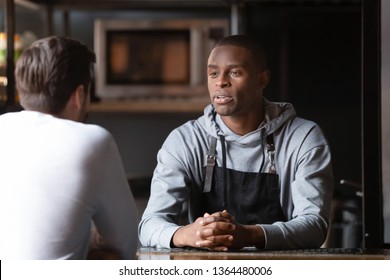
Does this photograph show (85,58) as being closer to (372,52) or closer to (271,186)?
(271,186)

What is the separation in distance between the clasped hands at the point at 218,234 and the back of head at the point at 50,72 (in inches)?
11.8

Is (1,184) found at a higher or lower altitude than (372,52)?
lower

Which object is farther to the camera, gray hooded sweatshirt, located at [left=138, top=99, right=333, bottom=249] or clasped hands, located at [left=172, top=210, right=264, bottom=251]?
gray hooded sweatshirt, located at [left=138, top=99, right=333, bottom=249]

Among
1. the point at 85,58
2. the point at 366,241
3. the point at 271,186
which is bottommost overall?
Answer: the point at 366,241

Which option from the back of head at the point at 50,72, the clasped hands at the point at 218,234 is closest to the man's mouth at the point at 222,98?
the clasped hands at the point at 218,234

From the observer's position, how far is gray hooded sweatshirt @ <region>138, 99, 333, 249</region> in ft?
4.19

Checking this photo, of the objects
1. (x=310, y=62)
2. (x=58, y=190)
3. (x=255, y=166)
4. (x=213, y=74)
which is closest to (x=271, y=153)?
(x=255, y=166)

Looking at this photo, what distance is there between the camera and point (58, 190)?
37.1 inches

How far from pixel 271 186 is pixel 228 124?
0.41 feet

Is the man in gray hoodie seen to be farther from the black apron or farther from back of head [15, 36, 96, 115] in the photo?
back of head [15, 36, 96, 115]

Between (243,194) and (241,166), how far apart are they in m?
0.04

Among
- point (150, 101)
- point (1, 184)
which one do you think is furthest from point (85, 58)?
point (150, 101)

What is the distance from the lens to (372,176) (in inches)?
54.7

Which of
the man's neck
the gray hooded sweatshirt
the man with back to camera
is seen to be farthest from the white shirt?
the man's neck
